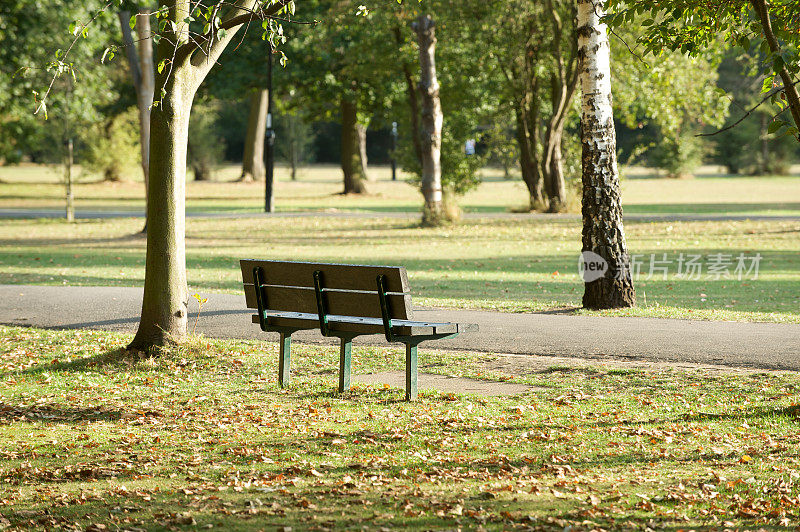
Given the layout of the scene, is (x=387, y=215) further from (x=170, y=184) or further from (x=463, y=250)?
(x=170, y=184)

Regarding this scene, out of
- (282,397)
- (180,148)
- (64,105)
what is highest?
(64,105)

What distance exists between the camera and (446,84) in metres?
32.1

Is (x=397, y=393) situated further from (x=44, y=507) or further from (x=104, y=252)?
(x=104, y=252)

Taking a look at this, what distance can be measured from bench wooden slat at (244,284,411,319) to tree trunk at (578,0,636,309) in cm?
451

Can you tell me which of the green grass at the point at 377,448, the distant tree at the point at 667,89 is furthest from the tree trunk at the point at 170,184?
the distant tree at the point at 667,89

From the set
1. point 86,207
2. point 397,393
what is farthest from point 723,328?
point 86,207

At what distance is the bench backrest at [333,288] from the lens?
6996 mm

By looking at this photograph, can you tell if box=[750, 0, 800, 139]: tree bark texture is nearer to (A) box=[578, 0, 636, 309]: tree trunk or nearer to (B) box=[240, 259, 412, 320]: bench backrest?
(B) box=[240, 259, 412, 320]: bench backrest

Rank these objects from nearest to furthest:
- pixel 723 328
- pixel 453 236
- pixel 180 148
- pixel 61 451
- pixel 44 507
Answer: pixel 44 507, pixel 61 451, pixel 180 148, pixel 723 328, pixel 453 236

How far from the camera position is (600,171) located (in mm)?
11117

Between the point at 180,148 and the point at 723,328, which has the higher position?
the point at 180,148

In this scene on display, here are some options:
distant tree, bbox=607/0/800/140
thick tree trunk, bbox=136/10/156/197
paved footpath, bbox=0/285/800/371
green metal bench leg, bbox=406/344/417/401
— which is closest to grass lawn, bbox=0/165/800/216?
thick tree trunk, bbox=136/10/156/197

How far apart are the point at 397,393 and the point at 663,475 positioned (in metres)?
2.58

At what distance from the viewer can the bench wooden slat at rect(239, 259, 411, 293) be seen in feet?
22.8
